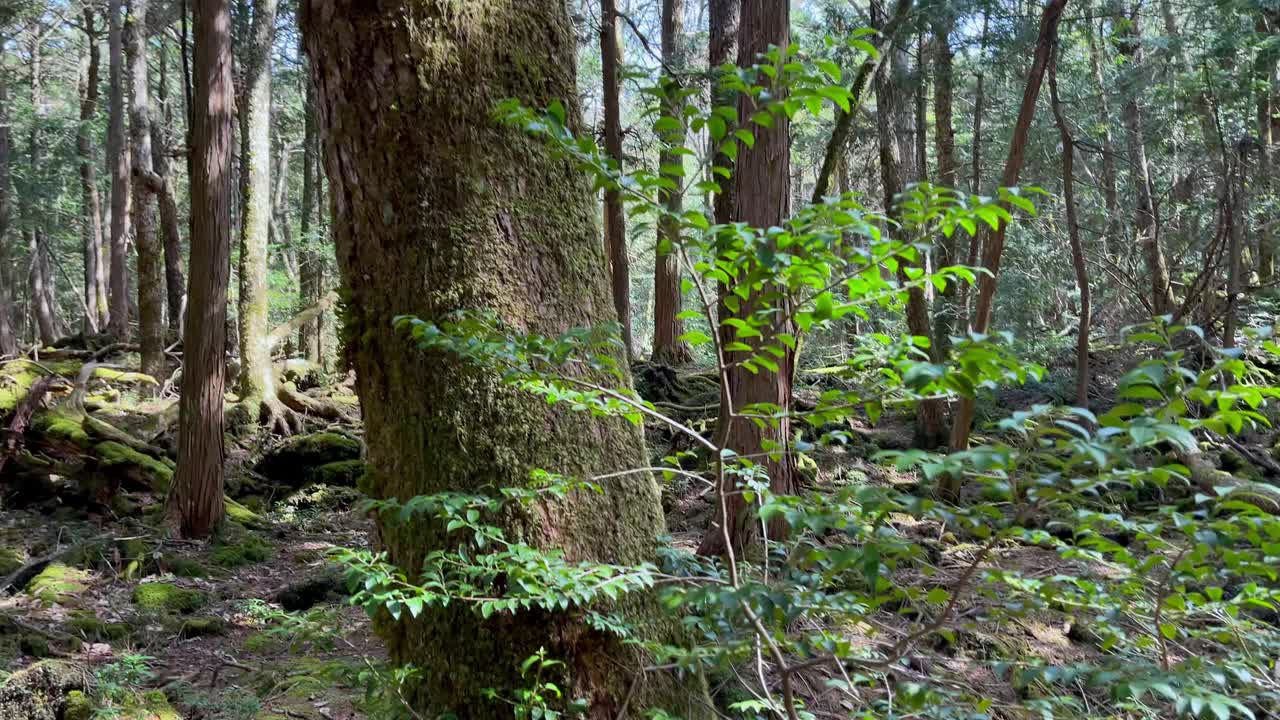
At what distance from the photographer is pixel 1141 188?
13.1m

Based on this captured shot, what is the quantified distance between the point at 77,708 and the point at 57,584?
253 centimetres

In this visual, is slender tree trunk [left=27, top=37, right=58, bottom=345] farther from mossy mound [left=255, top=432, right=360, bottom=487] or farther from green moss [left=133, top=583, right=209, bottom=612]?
green moss [left=133, top=583, right=209, bottom=612]

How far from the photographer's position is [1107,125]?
529 inches

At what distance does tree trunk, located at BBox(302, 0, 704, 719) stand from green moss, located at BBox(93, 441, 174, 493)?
6551mm

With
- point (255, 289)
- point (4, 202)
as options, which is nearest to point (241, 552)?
point (255, 289)

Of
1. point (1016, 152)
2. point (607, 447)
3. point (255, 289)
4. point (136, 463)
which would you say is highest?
point (1016, 152)

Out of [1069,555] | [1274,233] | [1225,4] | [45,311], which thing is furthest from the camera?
[45,311]

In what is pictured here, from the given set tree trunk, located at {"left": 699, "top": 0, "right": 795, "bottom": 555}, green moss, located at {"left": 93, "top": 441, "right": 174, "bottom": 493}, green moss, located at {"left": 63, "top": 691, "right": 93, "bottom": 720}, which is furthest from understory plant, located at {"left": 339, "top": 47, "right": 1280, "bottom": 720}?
green moss, located at {"left": 93, "top": 441, "right": 174, "bottom": 493}

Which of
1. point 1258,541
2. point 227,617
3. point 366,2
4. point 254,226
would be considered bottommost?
point 227,617

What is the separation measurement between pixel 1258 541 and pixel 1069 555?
1.51 feet

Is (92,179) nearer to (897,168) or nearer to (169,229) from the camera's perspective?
(169,229)

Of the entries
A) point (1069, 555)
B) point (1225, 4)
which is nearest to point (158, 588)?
point (1069, 555)

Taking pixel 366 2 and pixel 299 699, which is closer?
pixel 366 2

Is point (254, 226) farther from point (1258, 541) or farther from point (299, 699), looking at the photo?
point (1258, 541)
